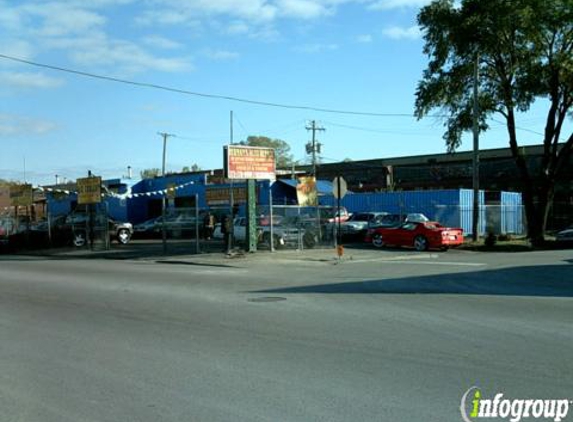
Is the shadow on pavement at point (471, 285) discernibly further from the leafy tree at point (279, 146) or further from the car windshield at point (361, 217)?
the leafy tree at point (279, 146)

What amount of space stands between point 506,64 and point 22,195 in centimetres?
2682

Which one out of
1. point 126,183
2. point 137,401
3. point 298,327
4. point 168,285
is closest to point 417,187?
point 126,183

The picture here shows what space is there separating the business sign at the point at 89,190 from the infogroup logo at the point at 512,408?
2865 cm

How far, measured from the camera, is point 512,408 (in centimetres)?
554

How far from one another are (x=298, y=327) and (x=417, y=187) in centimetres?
5363

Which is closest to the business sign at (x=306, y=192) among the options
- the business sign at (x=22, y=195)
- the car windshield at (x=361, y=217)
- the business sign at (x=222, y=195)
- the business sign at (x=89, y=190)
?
the car windshield at (x=361, y=217)

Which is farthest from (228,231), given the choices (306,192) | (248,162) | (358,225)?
(358,225)

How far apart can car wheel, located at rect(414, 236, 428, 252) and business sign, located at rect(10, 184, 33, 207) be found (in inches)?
861

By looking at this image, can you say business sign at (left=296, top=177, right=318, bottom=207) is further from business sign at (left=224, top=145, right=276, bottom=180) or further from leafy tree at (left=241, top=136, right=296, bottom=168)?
leafy tree at (left=241, top=136, right=296, bottom=168)

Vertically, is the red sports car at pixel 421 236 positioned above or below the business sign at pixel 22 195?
below

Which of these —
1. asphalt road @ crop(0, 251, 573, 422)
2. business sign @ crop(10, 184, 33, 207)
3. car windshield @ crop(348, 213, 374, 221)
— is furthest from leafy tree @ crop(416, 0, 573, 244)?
business sign @ crop(10, 184, 33, 207)

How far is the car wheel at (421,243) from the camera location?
27.5 metres

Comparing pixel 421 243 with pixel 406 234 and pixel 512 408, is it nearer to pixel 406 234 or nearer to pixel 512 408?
pixel 406 234

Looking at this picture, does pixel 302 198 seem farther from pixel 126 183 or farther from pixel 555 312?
pixel 126 183
